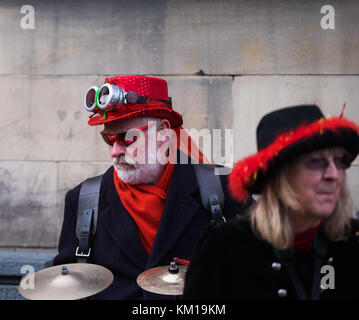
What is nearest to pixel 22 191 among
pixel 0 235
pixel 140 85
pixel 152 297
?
pixel 0 235

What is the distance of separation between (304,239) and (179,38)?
3263 mm

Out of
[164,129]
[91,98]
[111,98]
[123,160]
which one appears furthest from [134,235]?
[91,98]

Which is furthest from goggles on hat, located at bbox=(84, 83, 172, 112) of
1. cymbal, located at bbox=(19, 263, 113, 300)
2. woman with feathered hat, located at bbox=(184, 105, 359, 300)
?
woman with feathered hat, located at bbox=(184, 105, 359, 300)

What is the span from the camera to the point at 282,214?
152 centimetres

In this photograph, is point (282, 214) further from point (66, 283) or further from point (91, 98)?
point (91, 98)

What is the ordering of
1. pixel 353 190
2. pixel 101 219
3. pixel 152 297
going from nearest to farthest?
pixel 152 297 < pixel 101 219 < pixel 353 190

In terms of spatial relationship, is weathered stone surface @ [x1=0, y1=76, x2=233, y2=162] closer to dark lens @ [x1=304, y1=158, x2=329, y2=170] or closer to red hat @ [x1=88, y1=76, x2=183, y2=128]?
red hat @ [x1=88, y1=76, x2=183, y2=128]

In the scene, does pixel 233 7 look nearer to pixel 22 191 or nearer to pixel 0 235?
pixel 22 191

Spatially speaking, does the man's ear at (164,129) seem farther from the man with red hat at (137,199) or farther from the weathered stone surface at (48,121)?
the weathered stone surface at (48,121)

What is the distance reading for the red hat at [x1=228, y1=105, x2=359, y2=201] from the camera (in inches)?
53.6

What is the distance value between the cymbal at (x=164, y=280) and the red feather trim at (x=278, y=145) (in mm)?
717

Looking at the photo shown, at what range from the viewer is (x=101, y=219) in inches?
103

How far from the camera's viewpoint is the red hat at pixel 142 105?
2.60 m

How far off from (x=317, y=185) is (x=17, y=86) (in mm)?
3990
